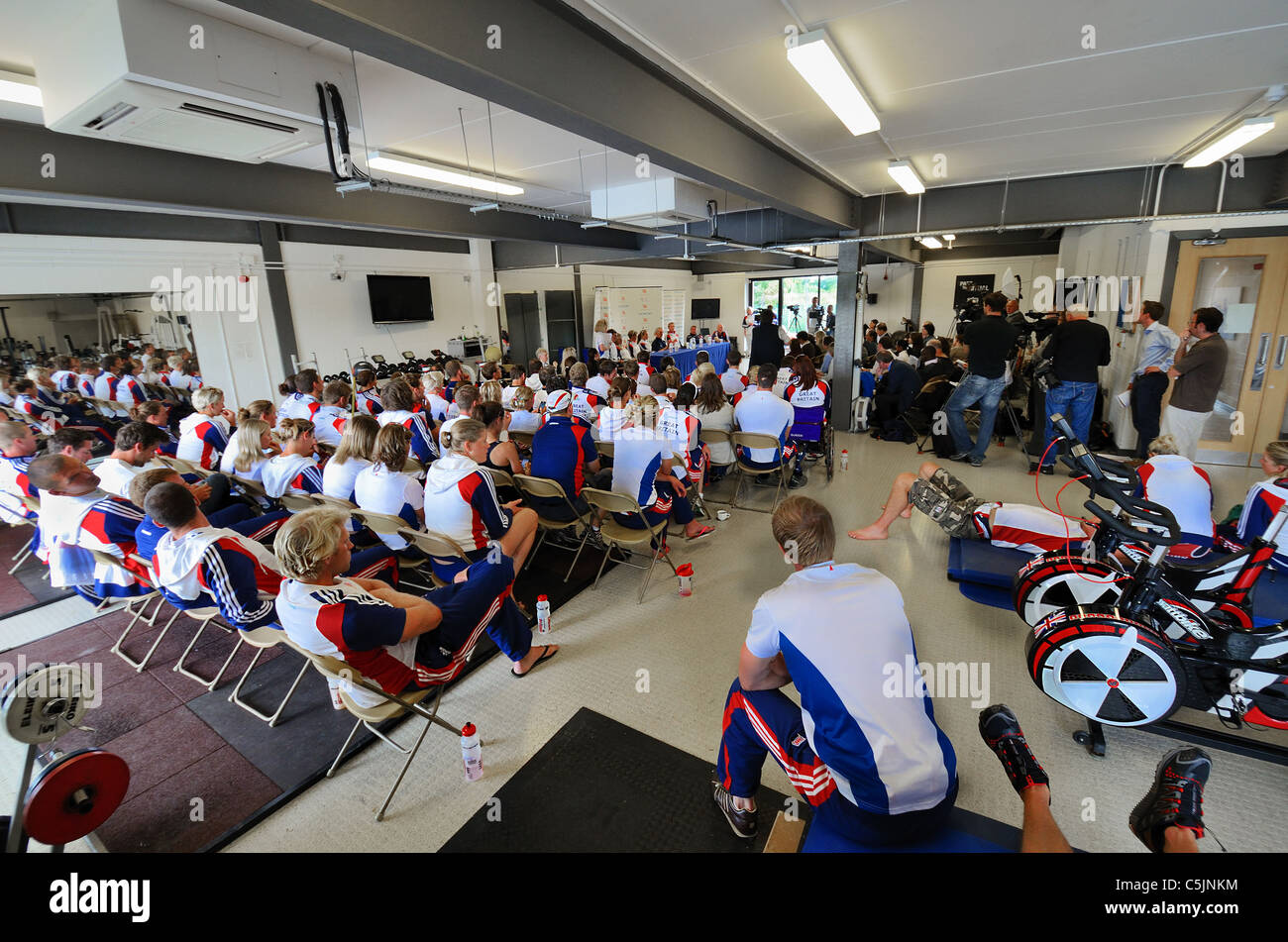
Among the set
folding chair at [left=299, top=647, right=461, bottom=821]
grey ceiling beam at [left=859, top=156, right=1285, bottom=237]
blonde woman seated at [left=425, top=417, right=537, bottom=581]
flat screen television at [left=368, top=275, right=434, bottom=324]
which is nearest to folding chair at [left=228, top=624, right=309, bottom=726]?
folding chair at [left=299, top=647, right=461, bottom=821]

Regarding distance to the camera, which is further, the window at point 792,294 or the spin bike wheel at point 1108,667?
the window at point 792,294

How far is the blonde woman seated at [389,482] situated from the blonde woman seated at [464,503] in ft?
0.52

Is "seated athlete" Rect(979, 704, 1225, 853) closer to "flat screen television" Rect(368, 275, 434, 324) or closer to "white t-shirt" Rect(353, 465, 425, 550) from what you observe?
"white t-shirt" Rect(353, 465, 425, 550)

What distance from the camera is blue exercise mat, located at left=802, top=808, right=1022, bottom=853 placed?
137 cm

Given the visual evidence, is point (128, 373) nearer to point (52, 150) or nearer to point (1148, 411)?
point (52, 150)

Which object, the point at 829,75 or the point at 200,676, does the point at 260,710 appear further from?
the point at 829,75

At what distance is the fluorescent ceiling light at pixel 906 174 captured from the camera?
5.09 meters

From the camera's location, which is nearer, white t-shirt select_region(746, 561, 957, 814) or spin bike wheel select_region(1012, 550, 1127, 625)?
white t-shirt select_region(746, 561, 957, 814)

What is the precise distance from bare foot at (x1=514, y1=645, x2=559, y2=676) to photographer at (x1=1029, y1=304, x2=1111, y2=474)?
5334 millimetres

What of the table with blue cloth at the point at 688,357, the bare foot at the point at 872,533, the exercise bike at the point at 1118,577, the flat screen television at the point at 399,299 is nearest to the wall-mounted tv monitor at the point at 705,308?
the table with blue cloth at the point at 688,357

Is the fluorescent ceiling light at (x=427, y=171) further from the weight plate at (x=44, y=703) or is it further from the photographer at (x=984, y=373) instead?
the photographer at (x=984, y=373)

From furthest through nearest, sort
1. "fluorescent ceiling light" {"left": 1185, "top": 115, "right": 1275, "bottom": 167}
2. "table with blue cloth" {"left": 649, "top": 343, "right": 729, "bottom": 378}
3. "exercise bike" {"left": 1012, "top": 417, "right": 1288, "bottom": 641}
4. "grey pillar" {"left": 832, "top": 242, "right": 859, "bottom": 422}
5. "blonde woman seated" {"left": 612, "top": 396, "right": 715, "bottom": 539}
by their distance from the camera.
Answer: "table with blue cloth" {"left": 649, "top": 343, "right": 729, "bottom": 378} → "grey pillar" {"left": 832, "top": 242, "right": 859, "bottom": 422} → "fluorescent ceiling light" {"left": 1185, "top": 115, "right": 1275, "bottom": 167} → "blonde woman seated" {"left": 612, "top": 396, "right": 715, "bottom": 539} → "exercise bike" {"left": 1012, "top": 417, "right": 1288, "bottom": 641}

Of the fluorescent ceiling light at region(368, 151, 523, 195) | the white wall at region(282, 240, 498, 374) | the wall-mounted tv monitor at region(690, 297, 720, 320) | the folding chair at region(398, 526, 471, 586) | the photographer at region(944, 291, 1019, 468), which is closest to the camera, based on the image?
the folding chair at region(398, 526, 471, 586)

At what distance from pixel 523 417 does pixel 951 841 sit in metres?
4.03
